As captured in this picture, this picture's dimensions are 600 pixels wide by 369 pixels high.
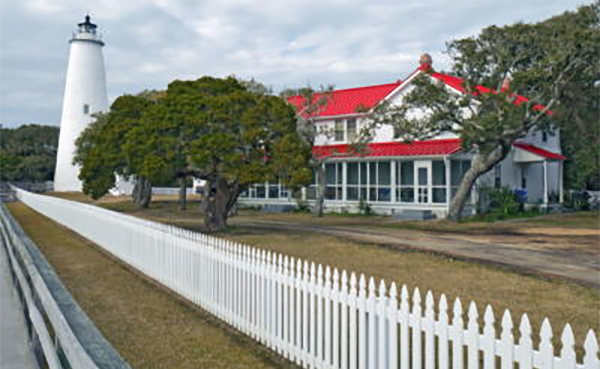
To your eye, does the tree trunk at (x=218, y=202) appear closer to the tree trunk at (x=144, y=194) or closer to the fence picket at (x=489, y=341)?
the fence picket at (x=489, y=341)

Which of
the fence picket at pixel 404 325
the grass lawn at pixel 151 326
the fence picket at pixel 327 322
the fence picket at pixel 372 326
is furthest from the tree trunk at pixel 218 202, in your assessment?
the fence picket at pixel 404 325

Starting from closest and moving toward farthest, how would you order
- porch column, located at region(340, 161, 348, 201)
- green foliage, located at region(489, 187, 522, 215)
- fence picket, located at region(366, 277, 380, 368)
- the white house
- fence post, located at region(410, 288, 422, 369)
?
fence post, located at region(410, 288, 422, 369) < fence picket, located at region(366, 277, 380, 368) < green foliage, located at region(489, 187, 522, 215) < the white house < porch column, located at region(340, 161, 348, 201)

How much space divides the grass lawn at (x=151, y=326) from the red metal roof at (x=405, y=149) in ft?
60.3

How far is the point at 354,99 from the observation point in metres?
34.9

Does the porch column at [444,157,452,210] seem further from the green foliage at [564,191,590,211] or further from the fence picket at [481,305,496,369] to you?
the fence picket at [481,305,496,369]

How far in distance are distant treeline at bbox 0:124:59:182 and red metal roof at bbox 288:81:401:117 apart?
164ft

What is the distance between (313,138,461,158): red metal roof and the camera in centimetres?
2697

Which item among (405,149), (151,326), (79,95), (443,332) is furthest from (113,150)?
(79,95)

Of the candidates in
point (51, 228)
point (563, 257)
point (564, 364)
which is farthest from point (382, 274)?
point (51, 228)

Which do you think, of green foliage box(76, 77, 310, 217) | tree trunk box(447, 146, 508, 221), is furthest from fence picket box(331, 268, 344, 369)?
tree trunk box(447, 146, 508, 221)

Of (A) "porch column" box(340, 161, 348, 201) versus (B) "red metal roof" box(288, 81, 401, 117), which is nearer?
(A) "porch column" box(340, 161, 348, 201)

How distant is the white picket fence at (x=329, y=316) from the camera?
11.6 feet

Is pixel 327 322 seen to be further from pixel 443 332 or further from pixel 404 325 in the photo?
pixel 443 332

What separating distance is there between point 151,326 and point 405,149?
2335 cm
